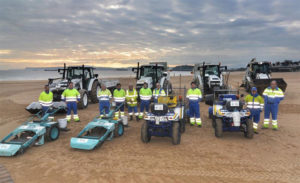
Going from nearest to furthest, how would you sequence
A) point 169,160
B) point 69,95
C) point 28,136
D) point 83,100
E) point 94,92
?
point 169,160
point 28,136
point 69,95
point 83,100
point 94,92

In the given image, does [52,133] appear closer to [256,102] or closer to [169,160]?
[169,160]

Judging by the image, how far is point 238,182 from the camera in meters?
4.18

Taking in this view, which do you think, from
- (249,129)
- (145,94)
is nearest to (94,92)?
(145,94)

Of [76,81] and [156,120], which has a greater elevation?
[76,81]

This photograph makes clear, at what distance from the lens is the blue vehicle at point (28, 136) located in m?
5.35

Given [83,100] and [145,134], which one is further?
[83,100]

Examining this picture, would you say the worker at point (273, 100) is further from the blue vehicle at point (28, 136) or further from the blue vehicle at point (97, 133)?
the blue vehicle at point (28, 136)

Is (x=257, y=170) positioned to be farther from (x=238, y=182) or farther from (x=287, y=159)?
(x=287, y=159)

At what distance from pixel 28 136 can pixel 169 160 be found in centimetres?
437

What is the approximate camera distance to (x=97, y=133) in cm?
685

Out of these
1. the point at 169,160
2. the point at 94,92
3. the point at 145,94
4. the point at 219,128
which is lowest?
the point at 169,160

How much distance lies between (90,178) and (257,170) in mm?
3618

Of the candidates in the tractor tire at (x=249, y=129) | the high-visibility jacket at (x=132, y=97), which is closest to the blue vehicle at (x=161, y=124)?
the tractor tire at (x=249, y=129)

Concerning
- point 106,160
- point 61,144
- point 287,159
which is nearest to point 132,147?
point 106,160
